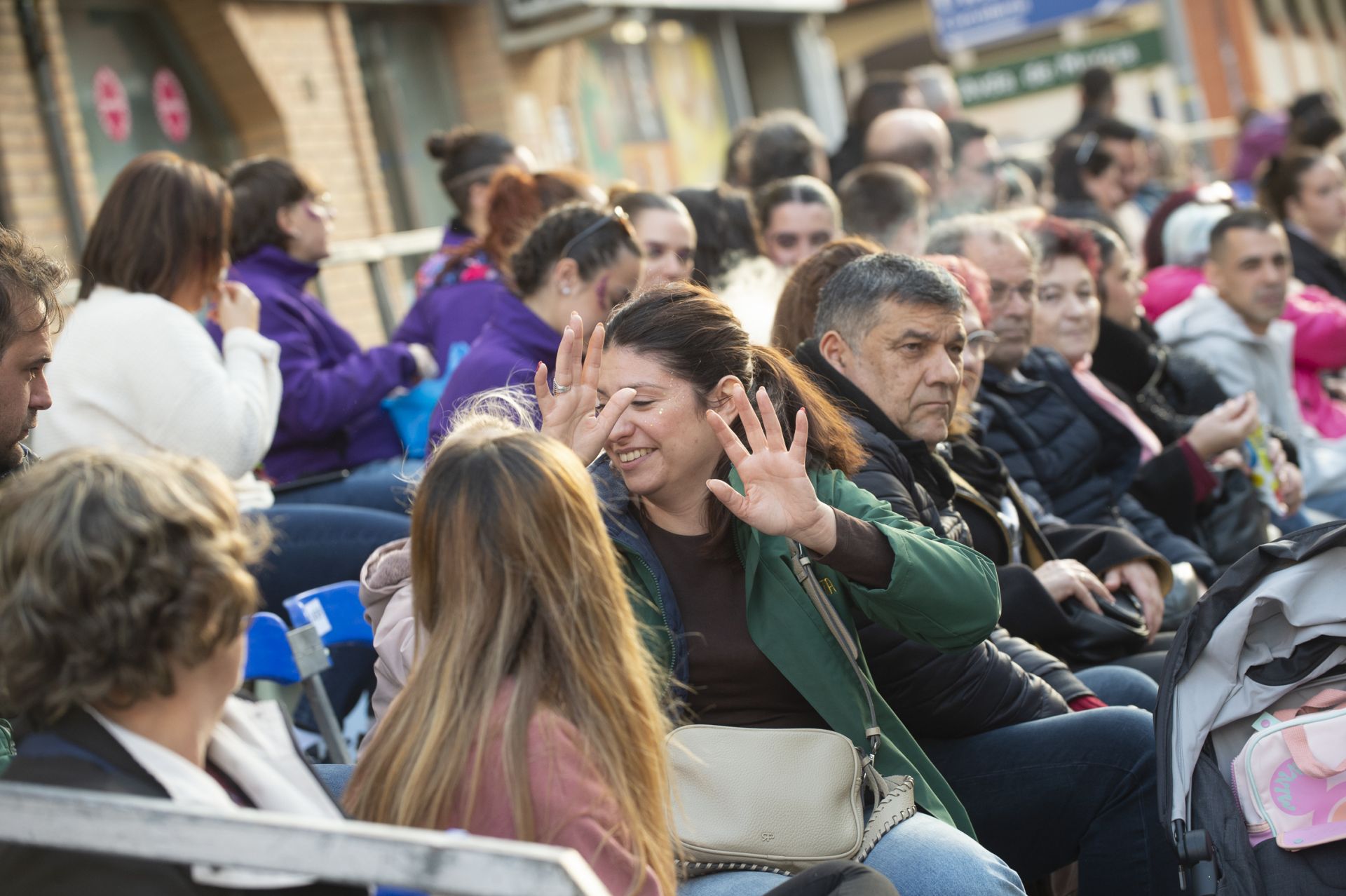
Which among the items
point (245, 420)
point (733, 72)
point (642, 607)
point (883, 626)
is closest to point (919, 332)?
point (883, 626)

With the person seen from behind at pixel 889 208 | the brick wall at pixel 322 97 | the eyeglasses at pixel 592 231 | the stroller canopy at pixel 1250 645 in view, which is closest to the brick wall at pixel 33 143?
the brick wall at pixel 322 97

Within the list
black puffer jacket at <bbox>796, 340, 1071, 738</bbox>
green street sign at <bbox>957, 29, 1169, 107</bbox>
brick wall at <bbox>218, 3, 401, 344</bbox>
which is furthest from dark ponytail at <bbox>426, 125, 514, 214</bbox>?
green street sign at <bbox>957, 29, 1169, 107</bbox>

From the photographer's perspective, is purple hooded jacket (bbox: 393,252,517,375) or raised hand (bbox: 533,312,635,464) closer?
raised hand (bbox: 533,312,635,464)

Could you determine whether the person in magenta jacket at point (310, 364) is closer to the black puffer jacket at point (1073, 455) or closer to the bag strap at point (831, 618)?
the black puffer jacket at point (1073, 455)

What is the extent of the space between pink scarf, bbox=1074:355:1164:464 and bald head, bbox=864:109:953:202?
195cm

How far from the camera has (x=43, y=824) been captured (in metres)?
1.46

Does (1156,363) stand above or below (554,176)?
below

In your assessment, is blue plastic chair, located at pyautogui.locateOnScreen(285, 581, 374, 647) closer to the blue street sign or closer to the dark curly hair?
the dark curly hair

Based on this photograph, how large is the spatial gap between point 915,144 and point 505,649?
537 centimetres

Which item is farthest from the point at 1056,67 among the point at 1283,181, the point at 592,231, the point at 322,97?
the point at 592,231

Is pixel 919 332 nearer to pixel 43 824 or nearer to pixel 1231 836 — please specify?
pixel 1231 836

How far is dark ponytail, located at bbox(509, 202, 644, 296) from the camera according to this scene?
4.15 meters

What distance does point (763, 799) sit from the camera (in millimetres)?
2484

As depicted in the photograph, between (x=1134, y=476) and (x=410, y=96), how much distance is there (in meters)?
5.86
